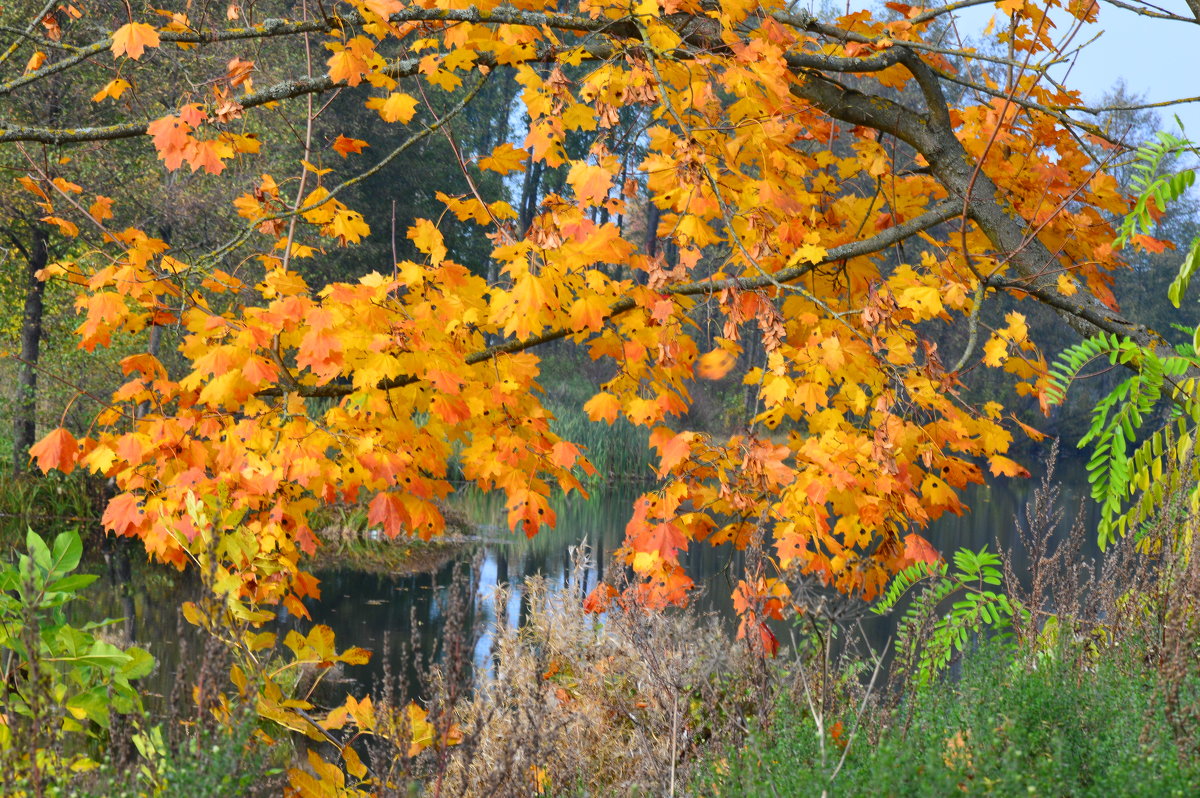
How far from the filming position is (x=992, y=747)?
78.2 inches

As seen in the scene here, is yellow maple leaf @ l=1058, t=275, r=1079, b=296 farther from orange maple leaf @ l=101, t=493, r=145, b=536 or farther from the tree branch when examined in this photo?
orange maple leaf @ l=101, t=493, r=145, b=536

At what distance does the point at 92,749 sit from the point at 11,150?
Result: 816 cm

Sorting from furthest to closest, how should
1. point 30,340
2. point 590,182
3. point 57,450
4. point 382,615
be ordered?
point 30,340
point 382,615
point 57,450
point 590,182

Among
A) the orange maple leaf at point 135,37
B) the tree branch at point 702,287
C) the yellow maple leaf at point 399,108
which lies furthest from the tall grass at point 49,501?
the yellow maple leaf at point 399,108

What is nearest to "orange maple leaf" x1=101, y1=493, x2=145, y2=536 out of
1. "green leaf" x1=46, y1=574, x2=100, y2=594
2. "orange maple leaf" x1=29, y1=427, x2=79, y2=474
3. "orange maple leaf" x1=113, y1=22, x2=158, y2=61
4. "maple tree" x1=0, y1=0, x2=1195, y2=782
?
"maple tree" x1=0, y1=0, x2=1195, y2=782

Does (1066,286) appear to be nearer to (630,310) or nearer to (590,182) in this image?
(630,310)

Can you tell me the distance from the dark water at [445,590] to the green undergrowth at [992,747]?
3.49ft

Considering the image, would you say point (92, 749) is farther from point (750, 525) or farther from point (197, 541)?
point (750, 525)

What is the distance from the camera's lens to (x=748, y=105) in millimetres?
3371

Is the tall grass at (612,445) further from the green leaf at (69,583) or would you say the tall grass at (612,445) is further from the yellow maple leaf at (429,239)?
the green leaf at (69,583)

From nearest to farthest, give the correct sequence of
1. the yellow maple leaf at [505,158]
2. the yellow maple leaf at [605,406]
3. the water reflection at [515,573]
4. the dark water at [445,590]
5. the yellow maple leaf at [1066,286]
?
the yellow maple leaf at [605,406], the yellow maple leaf at [1066,286], the yellow maple leaf at [505,158], the dark water at [445,590], the water reflection at [515,573]

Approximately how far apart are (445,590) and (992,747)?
8.14 m

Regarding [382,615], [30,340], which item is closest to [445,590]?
[382,615]

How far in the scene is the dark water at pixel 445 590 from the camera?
7.50m
